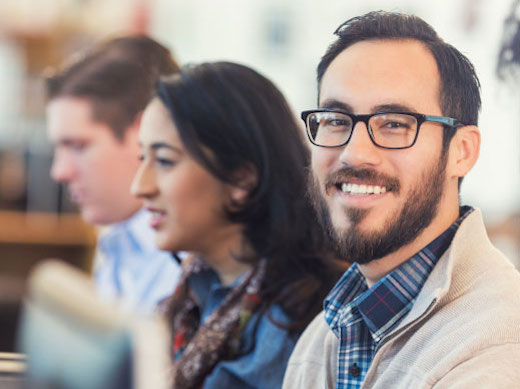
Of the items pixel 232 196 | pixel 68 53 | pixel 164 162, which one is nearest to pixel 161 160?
pixel 164 162

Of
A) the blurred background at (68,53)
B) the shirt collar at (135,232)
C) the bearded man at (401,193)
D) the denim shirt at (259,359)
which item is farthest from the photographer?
A: the blurred background at (68,53)

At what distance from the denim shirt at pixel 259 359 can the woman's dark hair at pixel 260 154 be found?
61 mm

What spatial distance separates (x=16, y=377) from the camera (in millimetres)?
1227

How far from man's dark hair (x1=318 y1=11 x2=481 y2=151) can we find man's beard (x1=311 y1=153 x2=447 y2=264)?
0.06m

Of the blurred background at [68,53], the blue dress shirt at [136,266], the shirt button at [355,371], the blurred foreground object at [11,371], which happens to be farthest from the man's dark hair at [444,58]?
the blurred background at [68,53]

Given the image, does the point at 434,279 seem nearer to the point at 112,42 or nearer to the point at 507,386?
the point at 507,386

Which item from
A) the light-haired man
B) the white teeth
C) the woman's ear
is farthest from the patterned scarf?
the light-haired man

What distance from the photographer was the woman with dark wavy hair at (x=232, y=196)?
151 centimetres

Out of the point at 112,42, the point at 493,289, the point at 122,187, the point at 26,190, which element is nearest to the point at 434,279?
the point at 493,289

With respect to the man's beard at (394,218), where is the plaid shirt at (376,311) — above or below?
below

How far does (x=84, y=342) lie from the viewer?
619mm

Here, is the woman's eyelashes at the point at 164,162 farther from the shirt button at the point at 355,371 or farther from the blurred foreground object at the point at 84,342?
the blurred foreground object at the point at 84,342

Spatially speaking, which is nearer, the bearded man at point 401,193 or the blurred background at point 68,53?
the bearded man at point 401,193

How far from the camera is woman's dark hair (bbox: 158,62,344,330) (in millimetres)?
1530
